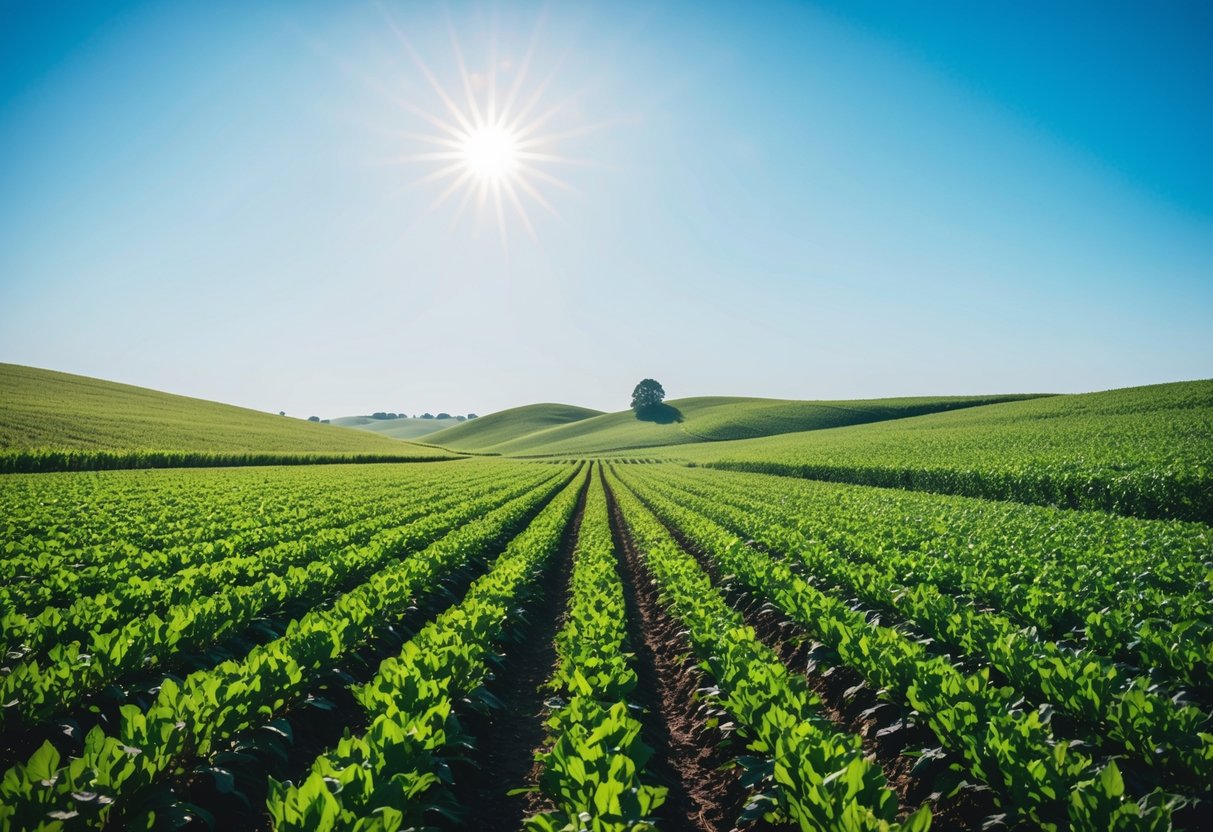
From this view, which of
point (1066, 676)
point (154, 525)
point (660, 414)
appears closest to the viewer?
point (1066, 676)

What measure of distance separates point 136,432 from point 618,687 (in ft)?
176

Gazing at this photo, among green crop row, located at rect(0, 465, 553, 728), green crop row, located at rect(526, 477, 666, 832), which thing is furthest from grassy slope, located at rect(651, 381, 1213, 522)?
green crop row, located at rect(0, 465, 553, 728)

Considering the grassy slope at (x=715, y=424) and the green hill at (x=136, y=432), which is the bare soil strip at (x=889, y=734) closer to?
the green hill at (x=136, y=432)

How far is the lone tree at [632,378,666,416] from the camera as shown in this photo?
462 ft

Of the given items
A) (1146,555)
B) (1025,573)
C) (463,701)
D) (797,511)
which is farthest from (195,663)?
(797,511)

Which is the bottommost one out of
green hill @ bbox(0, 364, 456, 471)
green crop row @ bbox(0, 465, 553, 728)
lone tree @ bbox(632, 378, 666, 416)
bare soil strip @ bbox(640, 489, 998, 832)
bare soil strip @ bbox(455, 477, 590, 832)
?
bare soil strip @ bbox(455, 477, 590, 832)

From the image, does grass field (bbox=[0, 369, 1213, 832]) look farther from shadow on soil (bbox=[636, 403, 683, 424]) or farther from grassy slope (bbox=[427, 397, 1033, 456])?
shadow on soil (bbox=[636, 403, 683, 424])

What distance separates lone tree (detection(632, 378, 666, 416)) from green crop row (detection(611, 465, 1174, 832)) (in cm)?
13390

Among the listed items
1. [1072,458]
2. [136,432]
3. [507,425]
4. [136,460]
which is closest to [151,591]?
[1072,458]

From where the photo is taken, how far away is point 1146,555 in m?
9.31

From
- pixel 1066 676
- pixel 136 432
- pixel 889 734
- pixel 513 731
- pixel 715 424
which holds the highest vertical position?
pixel 136 432

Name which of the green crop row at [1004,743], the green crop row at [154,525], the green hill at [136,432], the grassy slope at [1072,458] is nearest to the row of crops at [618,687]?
the green crop row at [1004,743]

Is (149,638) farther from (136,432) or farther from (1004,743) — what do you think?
(136,432)

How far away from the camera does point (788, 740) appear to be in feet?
12.4
